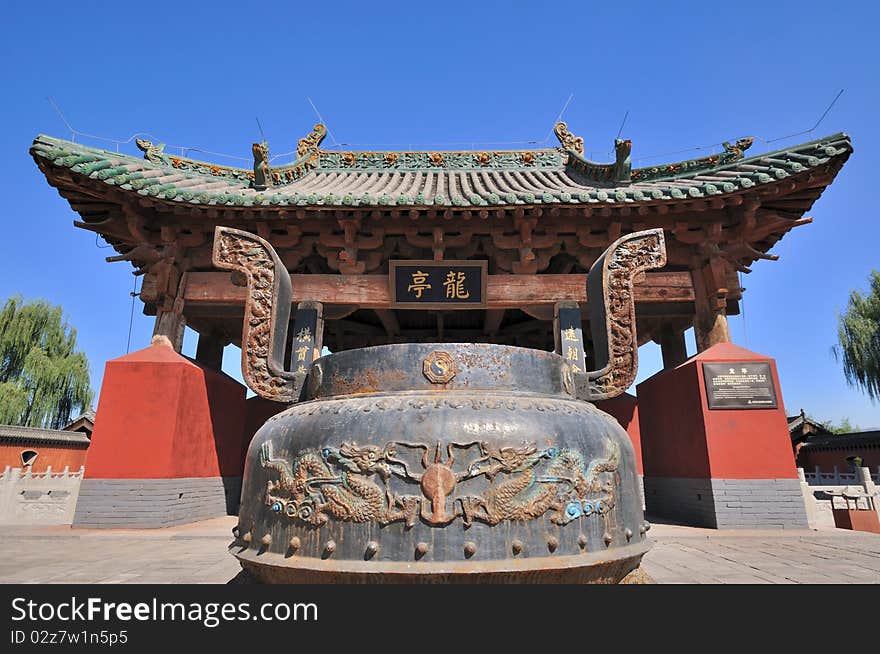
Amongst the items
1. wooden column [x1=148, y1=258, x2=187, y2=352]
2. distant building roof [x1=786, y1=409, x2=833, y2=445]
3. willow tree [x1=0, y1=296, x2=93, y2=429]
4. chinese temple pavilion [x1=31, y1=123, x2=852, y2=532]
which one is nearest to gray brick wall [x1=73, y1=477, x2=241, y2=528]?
chinese temple pavilion [x1=31, y1=123, x2=852, y2=532]

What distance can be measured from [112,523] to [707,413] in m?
7.99

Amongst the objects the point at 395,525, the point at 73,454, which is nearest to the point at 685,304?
the point at 395,525

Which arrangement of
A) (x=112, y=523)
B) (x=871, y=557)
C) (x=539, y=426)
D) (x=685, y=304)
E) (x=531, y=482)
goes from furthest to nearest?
1. (x=685, y=304)
2. (x=112, y=523)
3. (x=871, y=557)
4. (x=539, y=426)
5. (x=531, y=482)

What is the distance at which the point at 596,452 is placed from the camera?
185 centimetres

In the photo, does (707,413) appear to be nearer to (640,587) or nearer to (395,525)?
(640,587)

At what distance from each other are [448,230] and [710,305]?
4185 mm

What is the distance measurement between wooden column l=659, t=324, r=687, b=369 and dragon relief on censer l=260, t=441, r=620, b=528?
7944mm

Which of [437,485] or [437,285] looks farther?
[437,285]

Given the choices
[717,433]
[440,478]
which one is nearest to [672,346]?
[717,433]

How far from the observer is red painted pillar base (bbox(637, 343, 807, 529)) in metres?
6.01

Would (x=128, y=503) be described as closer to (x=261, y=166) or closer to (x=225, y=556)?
(x=225, y=556)

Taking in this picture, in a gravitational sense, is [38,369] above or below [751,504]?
above

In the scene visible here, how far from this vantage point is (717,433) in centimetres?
627

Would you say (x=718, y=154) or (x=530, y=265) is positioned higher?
(x=718, y=154)
